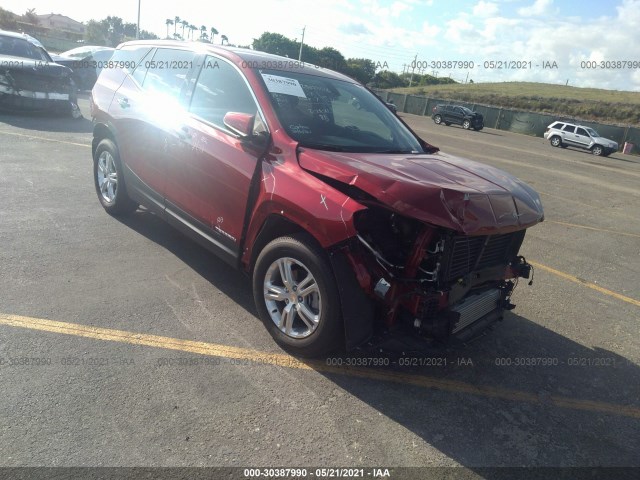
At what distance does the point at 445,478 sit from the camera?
2615 millimetres

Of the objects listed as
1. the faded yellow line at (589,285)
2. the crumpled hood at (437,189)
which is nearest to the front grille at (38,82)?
the crumpled hood at (437,189)

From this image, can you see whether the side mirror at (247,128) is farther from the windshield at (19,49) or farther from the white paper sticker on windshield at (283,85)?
the windshield at (19,49)

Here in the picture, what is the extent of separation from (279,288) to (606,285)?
4.29 meters

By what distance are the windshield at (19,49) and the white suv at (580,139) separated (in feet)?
94.6

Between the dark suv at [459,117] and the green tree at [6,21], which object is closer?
the dark suv at [459,117]

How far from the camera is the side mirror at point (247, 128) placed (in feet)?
11.7

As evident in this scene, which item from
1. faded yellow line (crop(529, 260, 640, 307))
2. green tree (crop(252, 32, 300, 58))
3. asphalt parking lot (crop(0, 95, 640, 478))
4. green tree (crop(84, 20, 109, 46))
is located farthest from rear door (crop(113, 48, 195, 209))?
green tree (crop(84, 20, 109, 46))

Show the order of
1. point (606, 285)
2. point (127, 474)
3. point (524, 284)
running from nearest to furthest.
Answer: point (127, 474) < point (524, 284) < point (606, 285)

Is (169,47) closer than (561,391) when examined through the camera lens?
No

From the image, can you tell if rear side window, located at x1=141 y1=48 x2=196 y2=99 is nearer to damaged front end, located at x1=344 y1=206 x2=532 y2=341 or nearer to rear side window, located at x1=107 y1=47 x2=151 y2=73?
rear side window, located at x1=107 y1=47 x2=151 y2=73

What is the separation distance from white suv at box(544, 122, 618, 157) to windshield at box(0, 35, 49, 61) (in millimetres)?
28838

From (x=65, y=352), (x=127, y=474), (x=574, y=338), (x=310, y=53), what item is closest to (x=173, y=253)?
(x=65, y=352)

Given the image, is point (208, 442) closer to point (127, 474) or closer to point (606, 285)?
point (127, 474)

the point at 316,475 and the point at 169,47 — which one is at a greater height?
the point at 169,47
